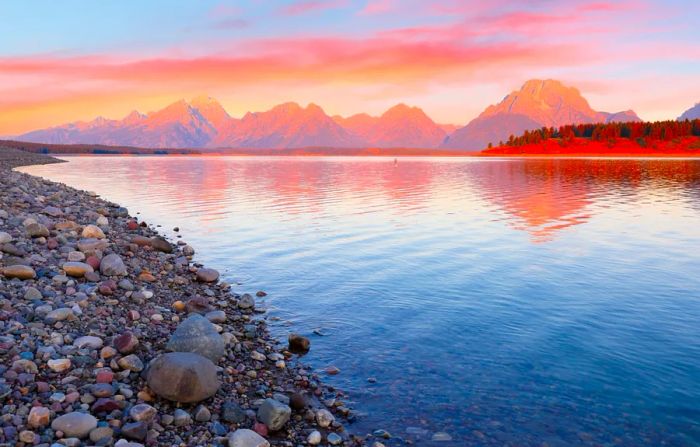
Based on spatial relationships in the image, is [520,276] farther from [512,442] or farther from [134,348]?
[134,348]

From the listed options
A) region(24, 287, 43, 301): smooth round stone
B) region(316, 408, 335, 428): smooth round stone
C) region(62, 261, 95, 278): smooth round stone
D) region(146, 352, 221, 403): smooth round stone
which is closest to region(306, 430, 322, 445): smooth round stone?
region(316, 408, 335, 428): smooth round stone

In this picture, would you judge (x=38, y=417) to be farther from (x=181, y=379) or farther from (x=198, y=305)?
(x=198, y=305)

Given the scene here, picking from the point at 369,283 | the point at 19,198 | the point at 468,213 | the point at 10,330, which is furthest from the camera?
the point at 468,213

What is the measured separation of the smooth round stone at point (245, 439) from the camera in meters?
8.49

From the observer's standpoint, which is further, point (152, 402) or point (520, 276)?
point (520, 276)

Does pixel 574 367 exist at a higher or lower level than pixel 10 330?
lower

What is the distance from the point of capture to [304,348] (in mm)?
13641

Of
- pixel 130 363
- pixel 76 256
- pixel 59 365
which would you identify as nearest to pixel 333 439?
pixel 130 363

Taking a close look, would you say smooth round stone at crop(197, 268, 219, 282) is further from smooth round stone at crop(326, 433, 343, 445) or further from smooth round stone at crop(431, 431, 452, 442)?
smooth round stone at crop(431, 431, 452, 442)

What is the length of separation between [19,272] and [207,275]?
6.46 m

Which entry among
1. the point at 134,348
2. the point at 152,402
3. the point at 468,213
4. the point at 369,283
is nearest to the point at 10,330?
the point at 134,348

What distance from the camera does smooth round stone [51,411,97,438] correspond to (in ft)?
26.5

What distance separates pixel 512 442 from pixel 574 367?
3904mm

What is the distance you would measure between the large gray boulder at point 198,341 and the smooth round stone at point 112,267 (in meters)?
5.98
